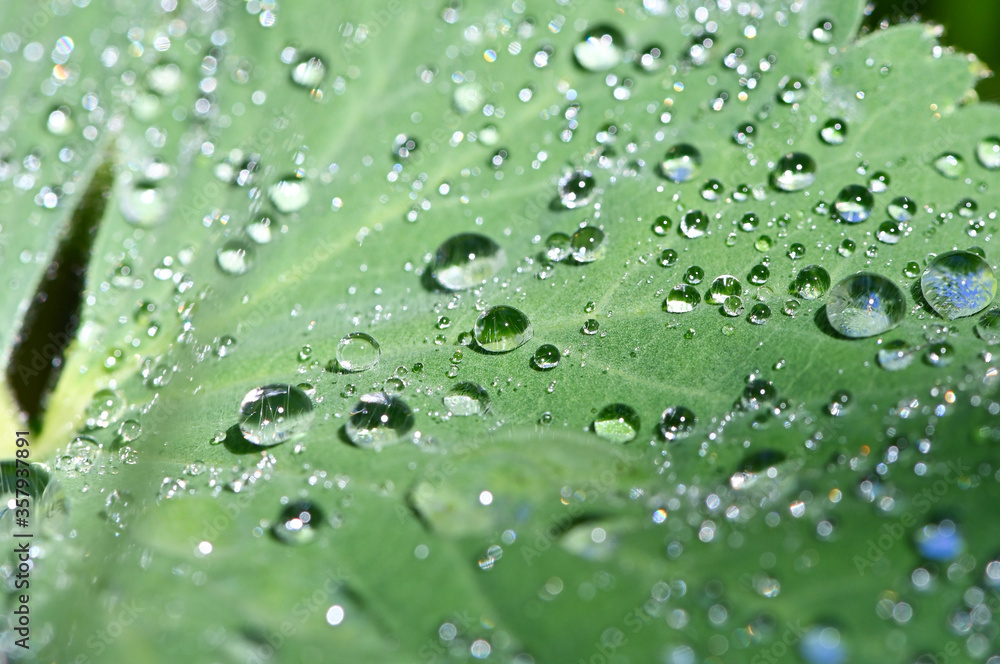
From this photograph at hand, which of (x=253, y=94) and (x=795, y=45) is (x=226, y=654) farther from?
(x=795, y=45)

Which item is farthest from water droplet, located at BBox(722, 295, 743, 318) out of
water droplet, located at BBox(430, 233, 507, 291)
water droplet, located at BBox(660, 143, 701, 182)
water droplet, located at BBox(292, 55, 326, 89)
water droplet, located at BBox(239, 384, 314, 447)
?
water droplet, located at BBox(292, 55, 326, 89)

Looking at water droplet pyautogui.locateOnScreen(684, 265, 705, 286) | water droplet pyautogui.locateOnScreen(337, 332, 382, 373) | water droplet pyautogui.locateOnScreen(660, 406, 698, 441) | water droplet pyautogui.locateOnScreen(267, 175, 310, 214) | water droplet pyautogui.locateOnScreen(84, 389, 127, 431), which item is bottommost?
water droplet pyautogui.locateOnScreen(84, 389, 127, 431)

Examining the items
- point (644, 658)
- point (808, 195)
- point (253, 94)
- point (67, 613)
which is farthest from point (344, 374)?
point (808, 195)

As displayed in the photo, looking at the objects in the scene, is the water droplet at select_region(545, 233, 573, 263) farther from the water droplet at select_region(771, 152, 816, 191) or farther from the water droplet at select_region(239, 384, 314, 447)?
the water droplet at select_region(239, 384, 314, 447)

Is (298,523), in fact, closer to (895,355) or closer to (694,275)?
(694,275)

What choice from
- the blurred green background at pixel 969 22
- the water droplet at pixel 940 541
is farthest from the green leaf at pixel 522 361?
the blurred green background at pixel 969 22

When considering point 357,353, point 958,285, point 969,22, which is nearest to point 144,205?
point 357,353

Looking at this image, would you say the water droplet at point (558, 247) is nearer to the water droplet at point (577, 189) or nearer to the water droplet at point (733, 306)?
the water droplet at point (577, 189)
